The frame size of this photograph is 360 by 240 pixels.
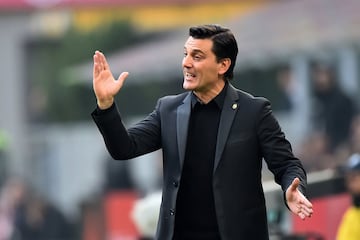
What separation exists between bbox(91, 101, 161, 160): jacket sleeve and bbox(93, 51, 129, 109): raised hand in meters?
0.04

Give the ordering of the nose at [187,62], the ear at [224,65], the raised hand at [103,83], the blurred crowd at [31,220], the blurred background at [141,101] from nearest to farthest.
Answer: the raised hand at [103,83] < the nose at [187,62] < the ear at [224,65] < the blurred background at [141,101] < the blurred crowd at [31,220]

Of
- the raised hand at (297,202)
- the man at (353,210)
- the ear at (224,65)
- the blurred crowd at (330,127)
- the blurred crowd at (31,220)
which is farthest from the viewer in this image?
the blurred crowd at (31,220)

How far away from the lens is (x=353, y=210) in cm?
1092

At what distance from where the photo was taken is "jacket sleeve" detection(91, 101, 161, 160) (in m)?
7.92

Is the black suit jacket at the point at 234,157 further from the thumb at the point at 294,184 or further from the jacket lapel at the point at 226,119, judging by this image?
the thumb at the point at 294,184

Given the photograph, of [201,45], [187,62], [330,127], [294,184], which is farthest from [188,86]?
[330,127]

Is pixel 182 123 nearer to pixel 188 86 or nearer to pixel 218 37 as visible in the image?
pixel 188 86

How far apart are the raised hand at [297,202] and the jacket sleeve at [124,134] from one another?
2.60 feet

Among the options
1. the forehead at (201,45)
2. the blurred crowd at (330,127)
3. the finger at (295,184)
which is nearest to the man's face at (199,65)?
the forehead at (201,45)

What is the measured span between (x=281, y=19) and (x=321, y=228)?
1340 cm

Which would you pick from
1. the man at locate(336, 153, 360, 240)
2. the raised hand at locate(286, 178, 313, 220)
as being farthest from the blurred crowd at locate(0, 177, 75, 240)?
the raised hand at locate(286, 178, 313, 220)

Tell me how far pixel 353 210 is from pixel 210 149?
10.2 feet

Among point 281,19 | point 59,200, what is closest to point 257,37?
point 281,19

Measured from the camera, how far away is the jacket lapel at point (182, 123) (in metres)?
8.03
